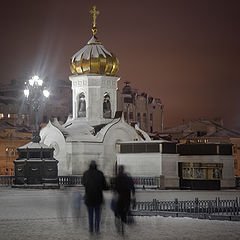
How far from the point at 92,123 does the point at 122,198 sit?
28364 millimetres

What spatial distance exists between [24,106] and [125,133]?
44.6m

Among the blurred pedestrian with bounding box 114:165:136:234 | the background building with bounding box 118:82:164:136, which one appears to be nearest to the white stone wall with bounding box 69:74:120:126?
the blurred pedestrian with bounding box 114:165:136:234

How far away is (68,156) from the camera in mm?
39906

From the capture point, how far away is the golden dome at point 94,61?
4238 cm

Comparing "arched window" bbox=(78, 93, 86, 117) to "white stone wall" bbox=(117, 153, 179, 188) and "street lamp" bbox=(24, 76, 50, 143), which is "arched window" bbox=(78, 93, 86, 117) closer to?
"white stone wall" bbox=(117, 153, 179, 188)

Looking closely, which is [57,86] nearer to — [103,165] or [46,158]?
[103,165]

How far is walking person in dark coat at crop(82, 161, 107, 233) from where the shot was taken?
13859 mm

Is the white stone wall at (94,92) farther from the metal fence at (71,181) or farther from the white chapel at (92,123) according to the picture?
the metal fence at (71,181)

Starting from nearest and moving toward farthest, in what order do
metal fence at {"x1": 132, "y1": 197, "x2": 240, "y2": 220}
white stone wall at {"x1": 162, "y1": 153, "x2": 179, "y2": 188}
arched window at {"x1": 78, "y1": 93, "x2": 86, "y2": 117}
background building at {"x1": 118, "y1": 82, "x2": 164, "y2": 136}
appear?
metal fence at {"x1": 132, "y1": 197, "x2": 240, "y2": 220} → white stone wall at {"x1": 162, "y1": 153, "x2": 179, "y2": 188} → arched window at {"x1": 78, "y1": 93, "x2": 86, "y2": 117} → background building at {"x1": 118, "y1": 82, "x2": 164, "y2": 136}

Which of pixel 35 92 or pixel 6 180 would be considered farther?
pixel 6 180

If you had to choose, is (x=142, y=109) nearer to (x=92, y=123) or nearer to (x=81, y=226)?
(x=92, y=123)

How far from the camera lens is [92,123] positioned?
139 ft

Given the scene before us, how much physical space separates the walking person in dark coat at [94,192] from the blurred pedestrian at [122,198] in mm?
358

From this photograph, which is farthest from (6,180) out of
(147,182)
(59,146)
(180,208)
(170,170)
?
(180,208)
